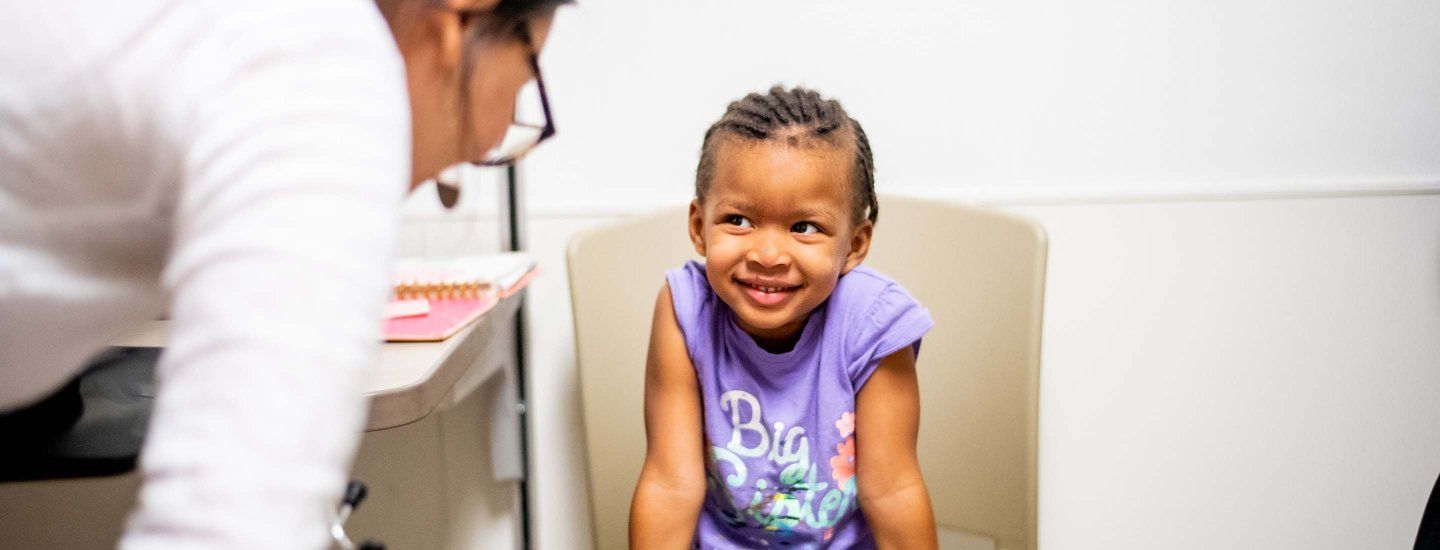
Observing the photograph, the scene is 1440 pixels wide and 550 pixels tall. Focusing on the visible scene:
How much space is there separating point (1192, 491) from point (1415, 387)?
1.06 ft

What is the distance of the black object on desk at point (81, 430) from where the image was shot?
2.76 feet

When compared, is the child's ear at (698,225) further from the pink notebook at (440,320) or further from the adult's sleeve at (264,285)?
the adult's sleeve at (264,285)

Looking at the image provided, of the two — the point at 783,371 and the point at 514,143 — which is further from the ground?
the point at 514,143

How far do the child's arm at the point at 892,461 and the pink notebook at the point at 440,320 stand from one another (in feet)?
1.26

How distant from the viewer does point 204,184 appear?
382 millimetres

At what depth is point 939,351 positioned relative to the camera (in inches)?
47.4

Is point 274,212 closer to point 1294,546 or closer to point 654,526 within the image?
point 654,526

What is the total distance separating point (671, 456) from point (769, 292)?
0.20m

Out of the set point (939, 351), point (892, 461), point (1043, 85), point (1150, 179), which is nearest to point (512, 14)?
point (892, 461)

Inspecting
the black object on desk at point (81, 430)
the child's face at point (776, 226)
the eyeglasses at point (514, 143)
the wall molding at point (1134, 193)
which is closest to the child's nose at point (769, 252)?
the child's face at point (776, 226)

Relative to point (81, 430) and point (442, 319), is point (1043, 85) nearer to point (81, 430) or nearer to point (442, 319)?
point (442, 319)

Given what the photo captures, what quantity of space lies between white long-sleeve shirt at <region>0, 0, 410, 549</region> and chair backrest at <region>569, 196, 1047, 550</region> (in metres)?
0.75

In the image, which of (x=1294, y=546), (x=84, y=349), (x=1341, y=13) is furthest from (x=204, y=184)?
(x=1294, y=546)

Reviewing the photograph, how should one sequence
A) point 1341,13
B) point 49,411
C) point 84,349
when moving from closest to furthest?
point 84,349
point 49,411
point 1341,13
